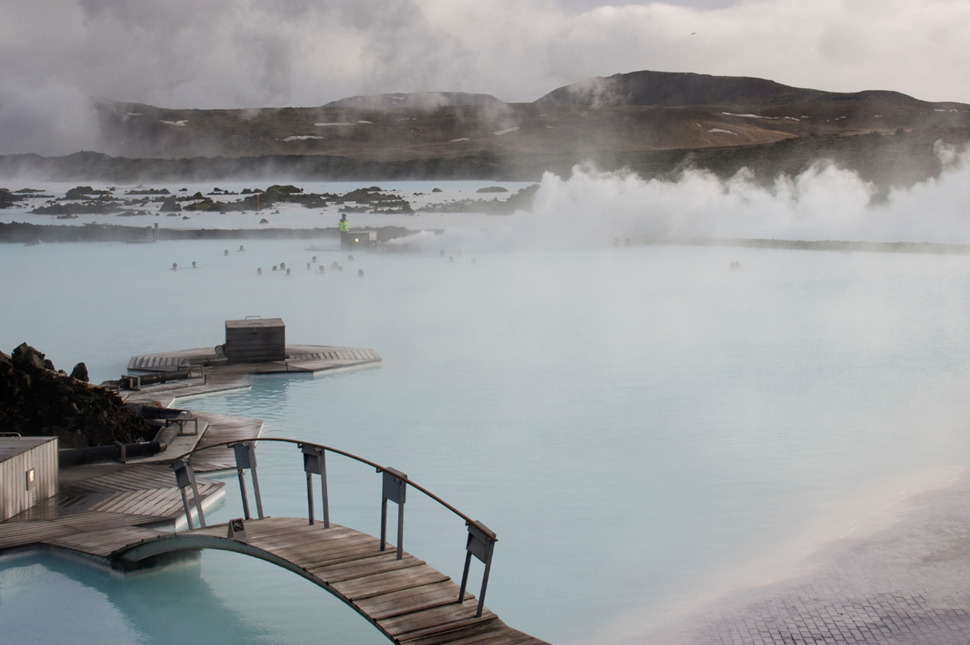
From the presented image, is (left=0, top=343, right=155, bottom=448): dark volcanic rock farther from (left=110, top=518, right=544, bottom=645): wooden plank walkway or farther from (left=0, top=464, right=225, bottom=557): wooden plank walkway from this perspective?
(left=110, top=518, right=544, bottom=645): wooden plank walkway

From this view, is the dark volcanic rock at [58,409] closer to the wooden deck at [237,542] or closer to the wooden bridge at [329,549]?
the wooden deck at [237,542]

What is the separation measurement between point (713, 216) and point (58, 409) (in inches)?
1170

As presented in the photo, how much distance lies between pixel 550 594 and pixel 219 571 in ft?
6.46

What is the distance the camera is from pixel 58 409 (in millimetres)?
7301

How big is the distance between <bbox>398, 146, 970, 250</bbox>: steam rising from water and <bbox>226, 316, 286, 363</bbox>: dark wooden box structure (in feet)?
61.2

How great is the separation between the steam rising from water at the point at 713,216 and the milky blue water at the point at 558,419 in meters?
10.5

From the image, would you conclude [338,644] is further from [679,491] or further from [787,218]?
[787,218]

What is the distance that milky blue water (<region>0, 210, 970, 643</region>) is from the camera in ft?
16.9

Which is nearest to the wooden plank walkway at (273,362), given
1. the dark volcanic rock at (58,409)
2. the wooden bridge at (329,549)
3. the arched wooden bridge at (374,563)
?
the dark volcanic rock at (58,409)

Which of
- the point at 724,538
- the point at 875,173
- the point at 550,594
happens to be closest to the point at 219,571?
the point at 550,594

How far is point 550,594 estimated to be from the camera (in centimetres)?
535

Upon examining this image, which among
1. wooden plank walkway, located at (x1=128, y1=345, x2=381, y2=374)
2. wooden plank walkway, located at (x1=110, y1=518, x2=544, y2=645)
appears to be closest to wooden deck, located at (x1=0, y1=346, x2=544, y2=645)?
wooden plank walkway, located at (x1=110, y1=518, x2=544, y2=645)

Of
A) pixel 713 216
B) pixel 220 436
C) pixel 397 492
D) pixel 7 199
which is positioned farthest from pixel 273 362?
pixel 7 199

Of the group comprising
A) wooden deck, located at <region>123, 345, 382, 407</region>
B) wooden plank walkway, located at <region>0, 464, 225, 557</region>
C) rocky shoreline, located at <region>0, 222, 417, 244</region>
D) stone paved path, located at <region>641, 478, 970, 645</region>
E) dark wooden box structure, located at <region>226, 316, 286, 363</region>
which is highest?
rocky shoreline, located at <region>0, 222, 417, 244</region>
